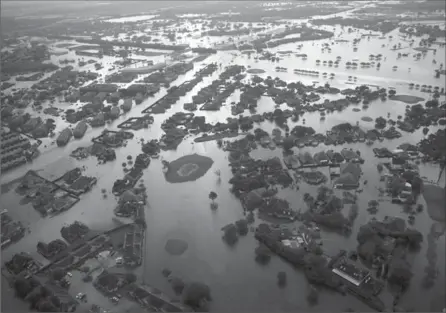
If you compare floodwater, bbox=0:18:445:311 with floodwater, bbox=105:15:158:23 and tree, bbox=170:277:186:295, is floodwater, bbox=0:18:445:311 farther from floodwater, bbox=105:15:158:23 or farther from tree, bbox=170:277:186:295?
floodwater, bbox=105:15:158:23

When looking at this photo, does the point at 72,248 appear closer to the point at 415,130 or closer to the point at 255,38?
the point at 415,130

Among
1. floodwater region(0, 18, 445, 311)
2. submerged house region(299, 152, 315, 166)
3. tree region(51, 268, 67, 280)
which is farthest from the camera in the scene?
submerged house region(299, 152, 315, 166)

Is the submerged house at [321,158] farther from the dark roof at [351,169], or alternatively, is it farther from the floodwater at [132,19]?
the floodwater at [132,19]

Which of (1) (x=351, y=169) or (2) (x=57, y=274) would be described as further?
(1) (x=351, y=169)

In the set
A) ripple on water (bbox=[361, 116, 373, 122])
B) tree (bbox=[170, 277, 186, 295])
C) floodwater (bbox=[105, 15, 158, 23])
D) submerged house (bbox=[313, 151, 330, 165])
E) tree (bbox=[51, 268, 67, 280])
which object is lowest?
tree (bbox=[170, 277, 186, 295])

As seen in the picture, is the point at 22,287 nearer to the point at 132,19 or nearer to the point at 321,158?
the point at 321,158

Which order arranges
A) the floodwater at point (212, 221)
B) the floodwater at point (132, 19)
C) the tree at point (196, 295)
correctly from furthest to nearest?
the floodwater at point (132, 19), the floodwater at point (212, 221), the tree at point (196, 295)

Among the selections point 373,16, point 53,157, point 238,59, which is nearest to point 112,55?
point 238,59

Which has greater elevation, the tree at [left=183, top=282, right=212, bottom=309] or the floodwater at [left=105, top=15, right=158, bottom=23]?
the floodwater at [left=105, top=15, right=158, bottom=23]

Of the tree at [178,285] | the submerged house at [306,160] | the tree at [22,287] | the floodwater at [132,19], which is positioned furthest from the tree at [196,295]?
the floodwater at [132,19]

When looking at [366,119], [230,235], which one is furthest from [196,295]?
[366,119]

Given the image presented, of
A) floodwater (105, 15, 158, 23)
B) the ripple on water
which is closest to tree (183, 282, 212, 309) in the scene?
the ripple on water
